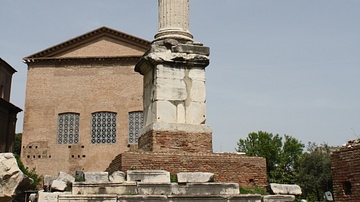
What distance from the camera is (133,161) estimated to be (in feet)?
26.2

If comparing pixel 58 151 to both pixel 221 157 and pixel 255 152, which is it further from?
pixel 221 157

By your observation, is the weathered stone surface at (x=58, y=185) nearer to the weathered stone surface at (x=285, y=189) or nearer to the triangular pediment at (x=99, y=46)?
the weathered stone surface at (x=285, y=189)

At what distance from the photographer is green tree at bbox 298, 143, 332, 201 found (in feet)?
111

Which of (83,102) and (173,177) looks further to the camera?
(83,102)

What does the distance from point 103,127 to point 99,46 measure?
673 cm

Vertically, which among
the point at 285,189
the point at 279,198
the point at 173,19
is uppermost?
the point at 173,19

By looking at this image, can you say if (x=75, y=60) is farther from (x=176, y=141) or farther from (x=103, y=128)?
(x=176, y=141)

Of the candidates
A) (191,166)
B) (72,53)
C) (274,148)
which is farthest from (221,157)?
(274,148)

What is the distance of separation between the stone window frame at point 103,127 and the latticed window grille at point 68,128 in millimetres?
1176

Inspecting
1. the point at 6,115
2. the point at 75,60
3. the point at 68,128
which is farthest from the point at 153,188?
the point at 6,115

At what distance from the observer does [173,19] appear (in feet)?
33.0

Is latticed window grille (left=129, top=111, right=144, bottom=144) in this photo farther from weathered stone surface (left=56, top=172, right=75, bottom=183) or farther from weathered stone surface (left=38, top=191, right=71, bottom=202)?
weathered stone surface (left=38, top=191, right=71, bottom=202)

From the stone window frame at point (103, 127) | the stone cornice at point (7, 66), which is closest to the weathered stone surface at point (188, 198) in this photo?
the stone window frame at point (103, 127)

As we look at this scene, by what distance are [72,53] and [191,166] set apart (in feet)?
93.1
